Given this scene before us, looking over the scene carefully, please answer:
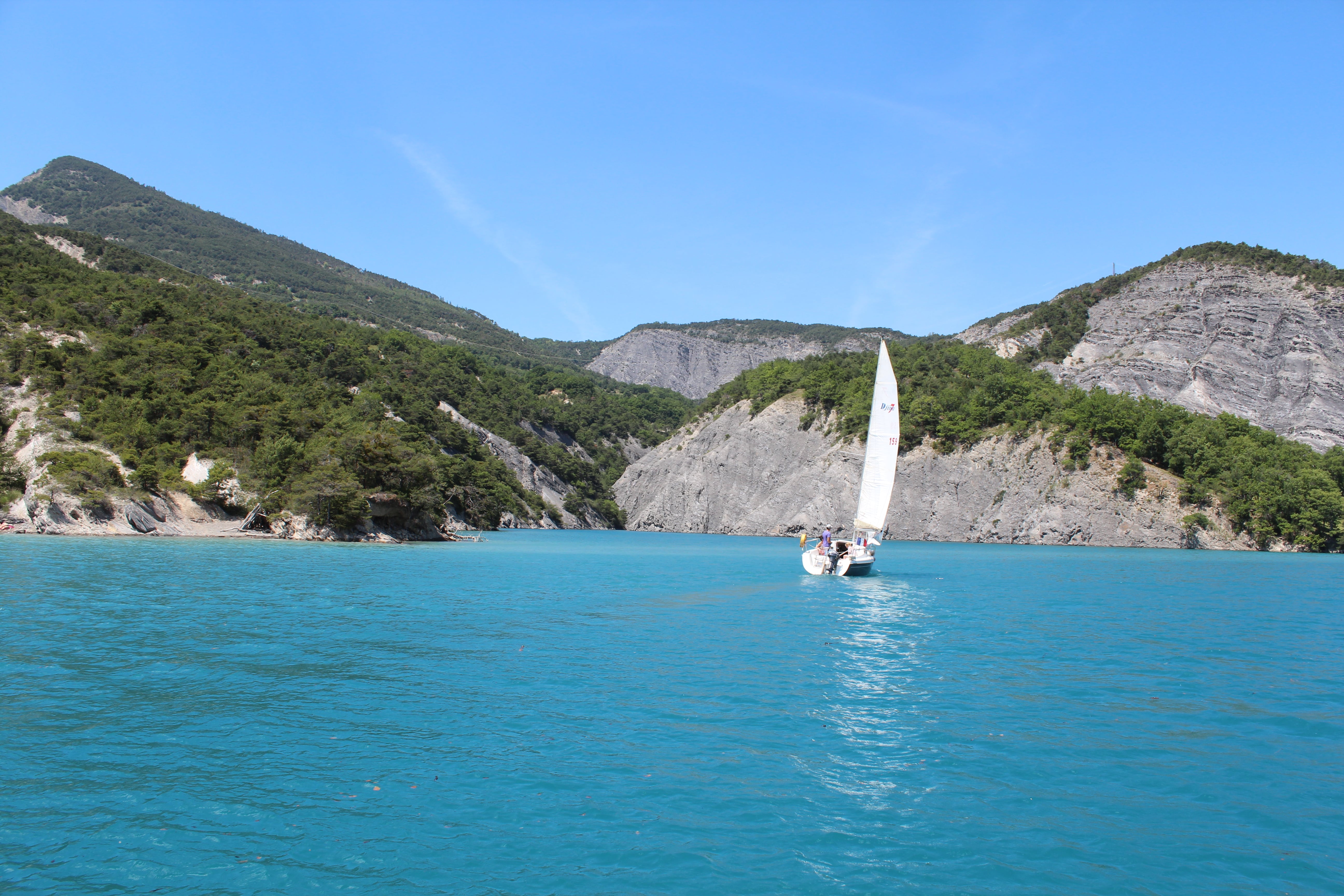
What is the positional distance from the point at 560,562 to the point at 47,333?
48341 millimetres

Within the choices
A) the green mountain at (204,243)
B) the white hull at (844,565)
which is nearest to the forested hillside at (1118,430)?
the white hull at (844,565)

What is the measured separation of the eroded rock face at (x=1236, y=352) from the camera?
92.4m

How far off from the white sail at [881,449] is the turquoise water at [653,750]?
13.5 m

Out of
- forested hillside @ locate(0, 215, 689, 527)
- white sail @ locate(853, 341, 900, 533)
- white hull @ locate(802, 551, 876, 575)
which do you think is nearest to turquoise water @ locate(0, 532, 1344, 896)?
white sail @ locate(853, 341, 900, 533)

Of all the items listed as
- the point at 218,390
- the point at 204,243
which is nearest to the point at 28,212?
the point at 204,243

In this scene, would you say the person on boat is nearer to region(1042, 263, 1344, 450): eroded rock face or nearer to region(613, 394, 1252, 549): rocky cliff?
region(613, 394, 1252, 549): rocky cliff

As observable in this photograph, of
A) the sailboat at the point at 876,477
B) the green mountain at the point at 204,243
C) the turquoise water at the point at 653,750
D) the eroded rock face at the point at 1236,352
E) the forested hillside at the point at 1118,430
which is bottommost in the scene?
the turquoise water at the point at 653,750

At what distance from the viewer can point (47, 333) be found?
211 ft

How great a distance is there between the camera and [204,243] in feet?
528

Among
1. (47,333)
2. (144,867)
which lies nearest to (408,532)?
(47,333)

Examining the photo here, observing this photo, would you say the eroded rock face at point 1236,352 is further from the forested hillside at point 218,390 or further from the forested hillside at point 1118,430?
the forested hillside at point 218,390

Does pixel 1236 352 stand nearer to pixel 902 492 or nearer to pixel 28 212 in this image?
pixel 902 492

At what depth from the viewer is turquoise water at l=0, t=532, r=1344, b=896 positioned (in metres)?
8.53

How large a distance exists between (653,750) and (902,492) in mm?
86225
